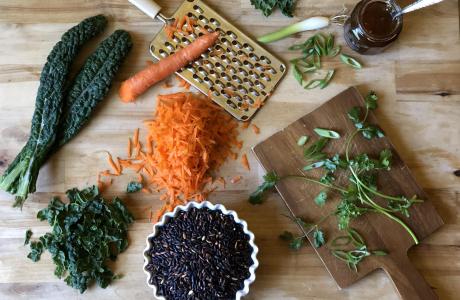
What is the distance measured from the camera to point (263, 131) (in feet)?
5.60

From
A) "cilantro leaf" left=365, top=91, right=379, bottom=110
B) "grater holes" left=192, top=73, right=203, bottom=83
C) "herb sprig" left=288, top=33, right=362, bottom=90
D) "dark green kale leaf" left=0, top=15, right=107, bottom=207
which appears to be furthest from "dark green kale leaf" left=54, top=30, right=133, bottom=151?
"cilantro leaf" left=365, top=91, right=379, bottom=110

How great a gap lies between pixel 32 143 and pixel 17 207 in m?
0.22

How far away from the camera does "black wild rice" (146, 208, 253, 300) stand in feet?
4.74

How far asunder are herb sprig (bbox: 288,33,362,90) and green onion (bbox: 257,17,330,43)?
4 cm

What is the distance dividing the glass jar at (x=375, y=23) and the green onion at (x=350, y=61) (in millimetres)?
59

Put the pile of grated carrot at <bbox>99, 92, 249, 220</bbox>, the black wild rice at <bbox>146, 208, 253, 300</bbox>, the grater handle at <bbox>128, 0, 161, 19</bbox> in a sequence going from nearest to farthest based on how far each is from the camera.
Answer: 1. the black wild rice at <bbox>146, 208, 253, 300</bbox>
2. the pile of grated carrot at <bbox>99, 92, 249, 220</bbox>
3. the grater handle at <bbox>128, 0, 161, 19</bbox>

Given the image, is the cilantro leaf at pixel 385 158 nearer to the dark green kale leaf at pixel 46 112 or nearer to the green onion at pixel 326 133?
the green onion at pixel 326 133

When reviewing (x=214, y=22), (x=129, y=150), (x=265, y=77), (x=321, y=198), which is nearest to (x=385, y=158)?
(x=321, y=198)

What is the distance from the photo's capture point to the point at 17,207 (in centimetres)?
165

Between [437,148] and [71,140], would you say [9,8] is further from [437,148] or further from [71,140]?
[437,148]

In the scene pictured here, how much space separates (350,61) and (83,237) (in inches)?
42.3

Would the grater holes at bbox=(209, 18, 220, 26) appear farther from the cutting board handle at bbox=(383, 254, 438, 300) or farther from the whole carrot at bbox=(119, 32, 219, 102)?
the cutting board handle at bbox=(383, 254, 438, 300)

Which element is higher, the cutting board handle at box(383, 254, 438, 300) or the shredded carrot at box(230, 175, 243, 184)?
the shredded carrot at box(230, 175, 243, 184)

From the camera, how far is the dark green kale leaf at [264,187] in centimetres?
160
